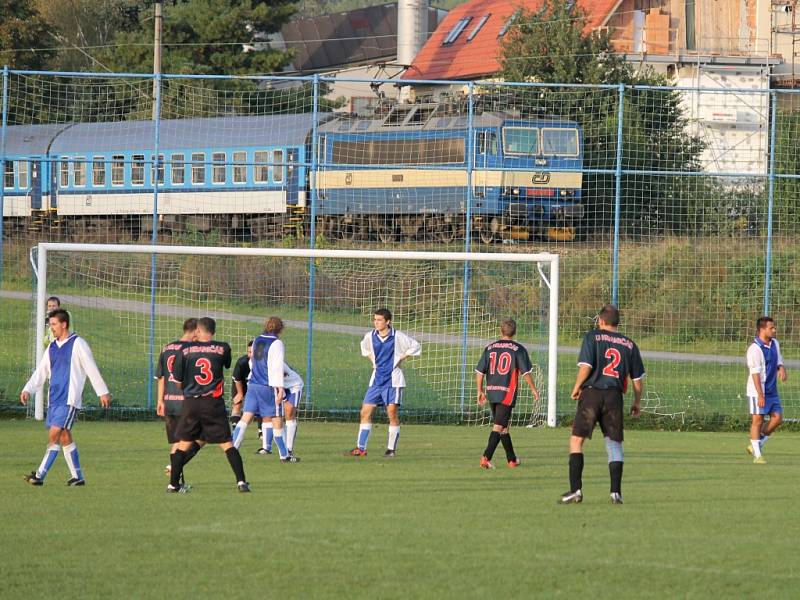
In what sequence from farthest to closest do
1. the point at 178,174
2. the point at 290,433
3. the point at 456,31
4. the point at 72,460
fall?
1. the point at 456,31
2. the point at 178,174
3. the point at 290,433
4. the point at 72,460

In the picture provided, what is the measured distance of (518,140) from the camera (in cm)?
3008

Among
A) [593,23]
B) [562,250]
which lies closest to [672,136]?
[562,250]

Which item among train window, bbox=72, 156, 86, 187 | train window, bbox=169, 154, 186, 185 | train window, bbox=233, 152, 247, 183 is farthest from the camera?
train window, bbox=169, 154, 186, 185

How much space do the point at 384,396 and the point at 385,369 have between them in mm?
318

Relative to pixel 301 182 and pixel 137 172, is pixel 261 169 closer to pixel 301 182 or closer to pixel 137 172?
pixel 301 182

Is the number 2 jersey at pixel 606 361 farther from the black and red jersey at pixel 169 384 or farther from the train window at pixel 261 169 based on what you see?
the train window at pixel 261 169

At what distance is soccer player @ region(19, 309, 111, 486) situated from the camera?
1145 centimetres

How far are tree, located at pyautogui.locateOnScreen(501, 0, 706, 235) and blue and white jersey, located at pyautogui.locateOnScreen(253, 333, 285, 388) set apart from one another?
7.32 m

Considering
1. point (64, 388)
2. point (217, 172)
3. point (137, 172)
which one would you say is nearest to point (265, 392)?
point (64, 388)

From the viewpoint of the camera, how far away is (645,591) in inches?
290

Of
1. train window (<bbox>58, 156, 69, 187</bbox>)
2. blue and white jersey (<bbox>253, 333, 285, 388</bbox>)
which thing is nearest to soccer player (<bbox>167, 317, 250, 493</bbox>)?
blue and white jersey (<bbox>253, 333, 285, 388</bbox>)

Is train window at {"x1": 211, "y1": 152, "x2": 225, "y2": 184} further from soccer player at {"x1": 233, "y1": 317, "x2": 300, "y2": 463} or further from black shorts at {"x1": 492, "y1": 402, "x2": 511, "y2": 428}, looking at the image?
black shorts at {"x1": 492, "y1": 402, "x2": 511, "y2": 428}

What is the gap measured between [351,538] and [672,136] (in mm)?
18147

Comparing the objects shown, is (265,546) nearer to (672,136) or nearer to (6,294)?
(6,294)
